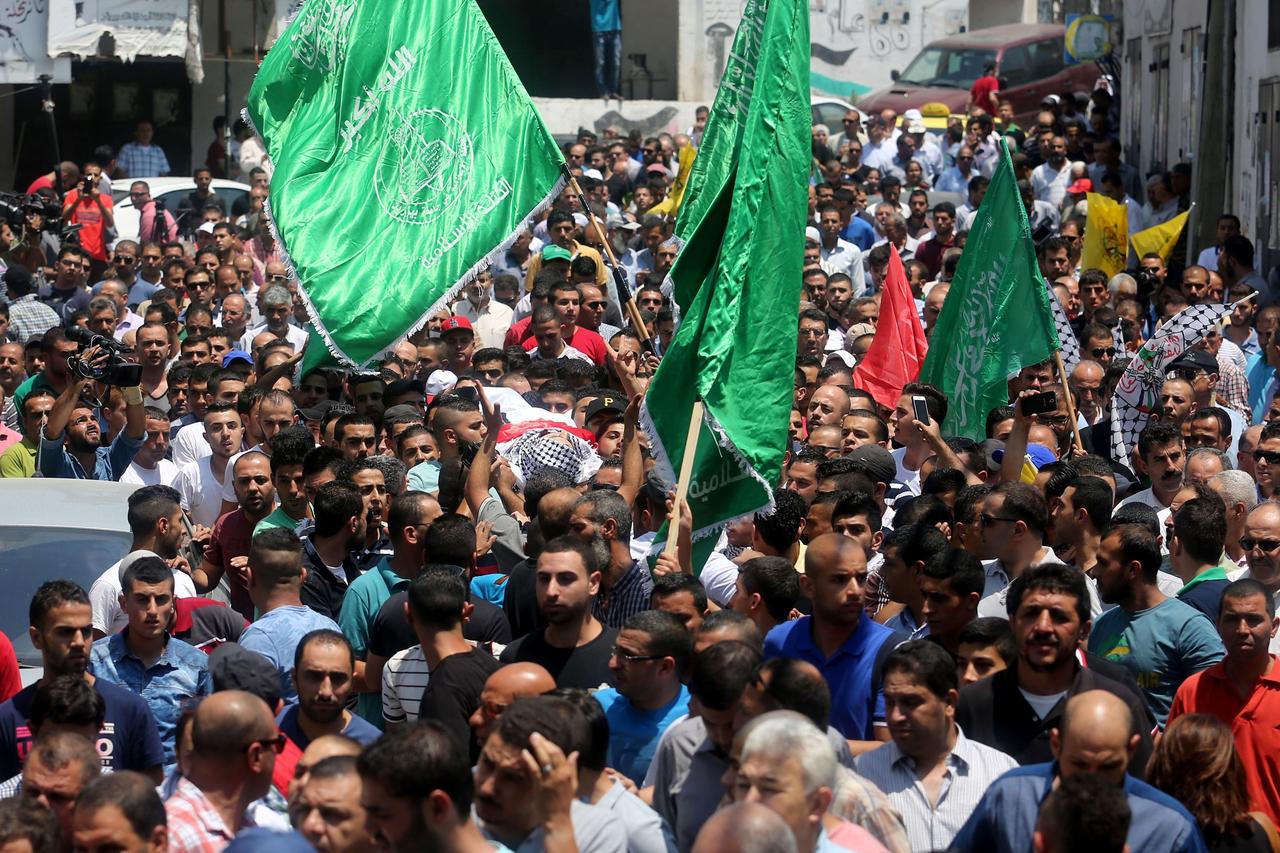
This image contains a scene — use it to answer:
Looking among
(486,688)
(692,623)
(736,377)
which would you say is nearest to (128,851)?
(486,688)

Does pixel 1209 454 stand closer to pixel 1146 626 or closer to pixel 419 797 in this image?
pixel 1146 626

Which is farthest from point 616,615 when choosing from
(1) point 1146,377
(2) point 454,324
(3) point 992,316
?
(2) point 454,324

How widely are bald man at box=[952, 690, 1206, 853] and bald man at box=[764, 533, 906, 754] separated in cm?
131

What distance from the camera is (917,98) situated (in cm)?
2675

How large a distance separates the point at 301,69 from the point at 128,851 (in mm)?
5660

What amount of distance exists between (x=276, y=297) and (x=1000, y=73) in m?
15.9

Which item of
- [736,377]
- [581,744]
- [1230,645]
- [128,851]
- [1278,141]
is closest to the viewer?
[128,851]

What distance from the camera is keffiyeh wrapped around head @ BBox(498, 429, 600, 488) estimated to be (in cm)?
909

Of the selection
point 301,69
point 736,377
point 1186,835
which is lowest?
point 1186,835

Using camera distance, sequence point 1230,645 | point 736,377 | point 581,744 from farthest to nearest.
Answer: point 736,377, point 1230,645, point 581,744

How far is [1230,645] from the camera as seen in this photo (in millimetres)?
6129

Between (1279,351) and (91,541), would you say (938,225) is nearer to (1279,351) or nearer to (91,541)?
(1279,351)

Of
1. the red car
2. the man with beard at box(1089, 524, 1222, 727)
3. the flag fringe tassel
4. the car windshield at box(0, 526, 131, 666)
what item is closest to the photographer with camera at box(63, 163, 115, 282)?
the flag fringe tassel

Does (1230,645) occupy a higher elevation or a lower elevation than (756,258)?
lower
